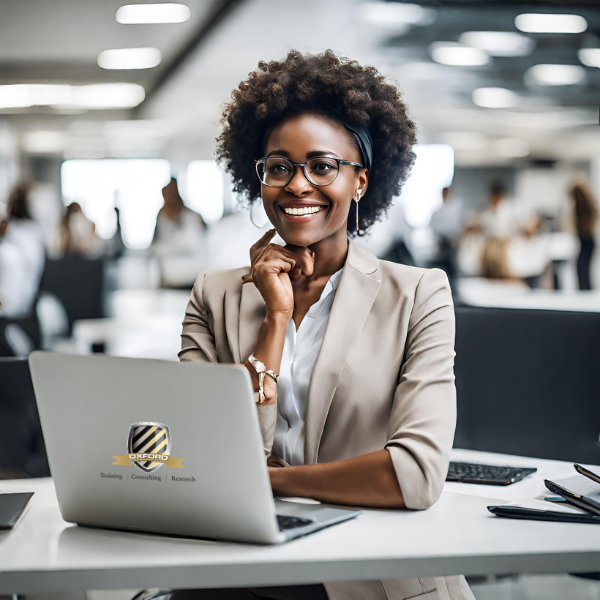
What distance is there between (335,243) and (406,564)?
925 mm

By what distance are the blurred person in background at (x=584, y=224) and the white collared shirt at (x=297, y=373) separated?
7322mm

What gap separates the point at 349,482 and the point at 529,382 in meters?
1.06

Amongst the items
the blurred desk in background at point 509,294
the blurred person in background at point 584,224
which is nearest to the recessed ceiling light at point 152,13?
the blurred desk in background at point 509,294

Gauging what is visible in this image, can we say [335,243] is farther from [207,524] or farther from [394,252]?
[394,252]

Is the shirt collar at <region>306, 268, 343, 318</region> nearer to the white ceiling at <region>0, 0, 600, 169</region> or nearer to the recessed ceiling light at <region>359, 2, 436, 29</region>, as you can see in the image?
the white ceiling at <region>0, 0, 600, 169</region>

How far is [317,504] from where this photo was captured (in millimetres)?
1353

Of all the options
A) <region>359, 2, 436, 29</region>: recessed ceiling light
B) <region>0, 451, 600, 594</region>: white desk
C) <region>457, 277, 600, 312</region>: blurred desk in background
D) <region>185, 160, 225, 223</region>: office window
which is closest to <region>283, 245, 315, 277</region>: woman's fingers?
<region>0, 451, 600, 594</region>: white desk

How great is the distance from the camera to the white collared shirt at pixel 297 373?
1658 millimetres

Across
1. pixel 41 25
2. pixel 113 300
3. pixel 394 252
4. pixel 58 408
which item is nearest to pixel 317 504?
pixel 58 408

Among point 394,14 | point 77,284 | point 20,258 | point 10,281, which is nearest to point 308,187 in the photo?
point 77,284

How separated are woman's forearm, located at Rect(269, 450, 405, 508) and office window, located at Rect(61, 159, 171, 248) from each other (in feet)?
22.3

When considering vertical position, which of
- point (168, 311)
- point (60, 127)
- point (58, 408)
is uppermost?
point (60, 127)

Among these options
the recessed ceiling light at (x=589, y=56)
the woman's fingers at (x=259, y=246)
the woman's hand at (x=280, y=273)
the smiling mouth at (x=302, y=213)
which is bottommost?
the woman's hand at (x=280, y=273)

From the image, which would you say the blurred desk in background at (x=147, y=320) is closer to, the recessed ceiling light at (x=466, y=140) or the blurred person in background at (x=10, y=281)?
the blurred person in background at (x=10, y=281)
